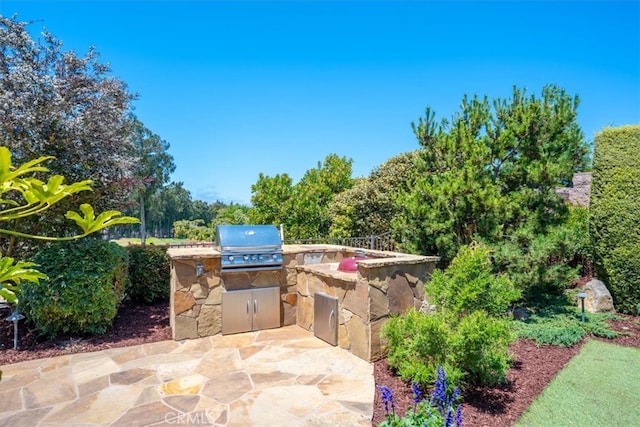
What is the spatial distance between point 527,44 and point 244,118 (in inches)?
355

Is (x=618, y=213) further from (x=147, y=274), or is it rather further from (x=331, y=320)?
(x=147, y=274)

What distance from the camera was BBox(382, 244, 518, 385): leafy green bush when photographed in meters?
3.15

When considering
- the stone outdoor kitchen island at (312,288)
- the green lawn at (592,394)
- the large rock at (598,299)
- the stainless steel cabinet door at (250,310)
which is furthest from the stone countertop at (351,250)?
the large rock at (598,299)

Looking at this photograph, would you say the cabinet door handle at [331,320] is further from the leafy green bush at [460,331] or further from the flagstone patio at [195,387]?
the leafy green bush at [460,331]

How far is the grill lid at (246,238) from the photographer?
16.7ft

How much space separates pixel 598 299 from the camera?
5859mm

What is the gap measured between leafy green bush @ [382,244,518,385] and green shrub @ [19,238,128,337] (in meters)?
3.90

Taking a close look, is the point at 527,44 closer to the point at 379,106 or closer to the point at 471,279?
the point at 379,106

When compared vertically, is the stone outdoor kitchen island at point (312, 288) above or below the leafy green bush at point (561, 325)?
above

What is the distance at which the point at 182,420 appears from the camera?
297cm

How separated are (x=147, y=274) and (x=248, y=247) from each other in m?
2.63

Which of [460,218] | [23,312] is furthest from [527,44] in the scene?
[23,312]

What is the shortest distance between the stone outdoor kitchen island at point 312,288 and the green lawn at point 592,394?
165 centimetres

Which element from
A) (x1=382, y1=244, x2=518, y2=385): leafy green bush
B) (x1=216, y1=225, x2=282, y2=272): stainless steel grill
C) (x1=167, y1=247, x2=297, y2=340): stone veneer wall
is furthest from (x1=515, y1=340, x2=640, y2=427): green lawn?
(x1=167, y1=247, x2=297, y2=340): stone veneer wall
